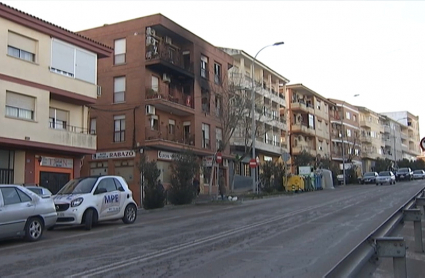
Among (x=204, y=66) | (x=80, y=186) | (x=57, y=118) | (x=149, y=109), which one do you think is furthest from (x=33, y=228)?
(x=204, y=66)

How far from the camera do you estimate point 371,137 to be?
10119 centimetres

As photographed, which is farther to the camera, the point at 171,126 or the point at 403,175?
the point at 403,175

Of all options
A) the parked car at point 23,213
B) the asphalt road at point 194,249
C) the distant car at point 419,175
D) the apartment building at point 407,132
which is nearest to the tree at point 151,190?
the asphalt road at point 194,249

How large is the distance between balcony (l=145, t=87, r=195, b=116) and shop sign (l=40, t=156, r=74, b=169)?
8.97 metres

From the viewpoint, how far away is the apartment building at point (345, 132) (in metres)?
85.4

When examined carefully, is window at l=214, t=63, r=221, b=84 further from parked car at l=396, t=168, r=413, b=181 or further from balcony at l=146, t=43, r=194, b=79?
parked car at l=396, t=168, r=413, b=181

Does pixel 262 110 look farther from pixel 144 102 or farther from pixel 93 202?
pixel 93 202

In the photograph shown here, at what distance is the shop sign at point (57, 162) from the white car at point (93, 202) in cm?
1145

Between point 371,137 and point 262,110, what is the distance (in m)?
58.2

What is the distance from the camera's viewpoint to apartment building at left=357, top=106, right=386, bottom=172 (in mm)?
98188

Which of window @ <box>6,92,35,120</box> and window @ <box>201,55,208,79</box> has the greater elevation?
window @ <box>201,55,208,79</box>

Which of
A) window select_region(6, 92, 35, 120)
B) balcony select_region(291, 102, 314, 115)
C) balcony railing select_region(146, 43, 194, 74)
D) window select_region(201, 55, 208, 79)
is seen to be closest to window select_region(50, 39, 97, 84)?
window select_region(6, 92, 35, 120)

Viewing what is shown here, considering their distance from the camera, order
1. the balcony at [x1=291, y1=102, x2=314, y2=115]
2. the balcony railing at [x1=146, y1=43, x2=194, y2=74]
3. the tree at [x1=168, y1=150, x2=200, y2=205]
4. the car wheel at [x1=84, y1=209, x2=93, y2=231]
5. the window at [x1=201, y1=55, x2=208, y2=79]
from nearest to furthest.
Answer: the car wheel at [x1=84, y1=209, x2=93, y2=231] < the tree at [x1=168, y1=150, x2=200, y2=205] < the balcony railing at [x1=146, y1=43, x2=194, y2=74] < the window at [x1=201, y1=55, x2=208, y2=79] < the balcony at [x1=291, y1=102, x2=314, y2=115]

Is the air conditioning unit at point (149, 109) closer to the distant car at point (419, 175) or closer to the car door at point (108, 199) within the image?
the car door at point (108, 199)
